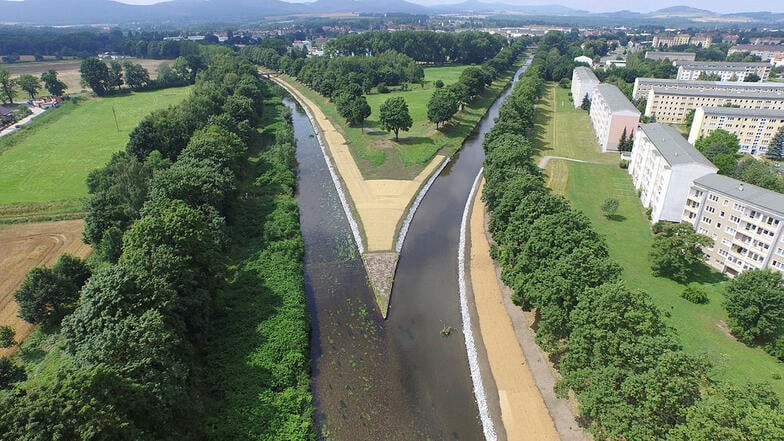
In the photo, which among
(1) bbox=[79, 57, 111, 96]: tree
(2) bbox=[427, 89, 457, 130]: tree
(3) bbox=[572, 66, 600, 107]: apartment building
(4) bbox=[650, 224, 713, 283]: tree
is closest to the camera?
(4) bbox=[650, 224, 713, 283]: tree

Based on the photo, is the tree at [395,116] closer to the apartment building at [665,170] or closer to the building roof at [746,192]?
the apartment building at [665,170]

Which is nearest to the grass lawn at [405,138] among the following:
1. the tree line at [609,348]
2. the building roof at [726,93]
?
the tree line at [609,348]

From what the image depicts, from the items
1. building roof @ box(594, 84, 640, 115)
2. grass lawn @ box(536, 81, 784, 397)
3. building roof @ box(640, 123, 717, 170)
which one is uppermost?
building roof @ box(640, 123, 717, 170)

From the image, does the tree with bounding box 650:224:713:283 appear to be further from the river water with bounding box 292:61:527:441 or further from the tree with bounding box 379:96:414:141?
the tree with bounding box 379:96:414:141

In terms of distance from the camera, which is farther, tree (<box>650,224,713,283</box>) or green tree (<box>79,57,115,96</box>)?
green tree (<box>79,57,115,96</box>)

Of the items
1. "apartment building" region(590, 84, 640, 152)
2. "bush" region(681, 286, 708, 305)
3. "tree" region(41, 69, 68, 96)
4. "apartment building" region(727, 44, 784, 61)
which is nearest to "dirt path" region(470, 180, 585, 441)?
"bush" region(681, 286, 708, 305)


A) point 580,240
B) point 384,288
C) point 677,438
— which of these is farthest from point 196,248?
point 677,438

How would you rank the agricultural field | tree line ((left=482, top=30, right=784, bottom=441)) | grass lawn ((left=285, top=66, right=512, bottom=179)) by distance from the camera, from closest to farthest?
tree line ((left=482, top=30, right=784, bottom=441)), grass lawn ((left=285, top=66, right=512, bottom=179)), the agricultural field

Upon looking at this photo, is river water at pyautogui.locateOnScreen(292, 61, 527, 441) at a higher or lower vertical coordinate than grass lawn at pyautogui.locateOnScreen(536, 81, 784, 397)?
lower
